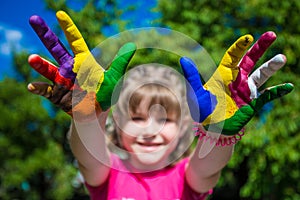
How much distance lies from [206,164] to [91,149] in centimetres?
39

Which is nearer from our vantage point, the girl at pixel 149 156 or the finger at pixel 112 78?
the finger at pixel 112 78

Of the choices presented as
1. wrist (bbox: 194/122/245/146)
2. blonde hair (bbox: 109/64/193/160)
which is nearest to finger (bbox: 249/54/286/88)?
wrist (bbox: 194/122/245/146)

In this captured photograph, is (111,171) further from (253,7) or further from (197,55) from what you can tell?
(253,7)

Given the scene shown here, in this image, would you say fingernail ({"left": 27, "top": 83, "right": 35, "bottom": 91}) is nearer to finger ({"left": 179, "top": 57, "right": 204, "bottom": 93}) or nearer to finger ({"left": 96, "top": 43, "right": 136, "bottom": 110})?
finger ({"left": 96, "top": 43, "right": 136, "bottom": 110})

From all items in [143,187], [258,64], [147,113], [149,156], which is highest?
[147,113]

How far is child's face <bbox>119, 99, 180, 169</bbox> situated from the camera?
150cm

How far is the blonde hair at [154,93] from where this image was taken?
1.54m

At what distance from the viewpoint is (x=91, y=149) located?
54.2 inches

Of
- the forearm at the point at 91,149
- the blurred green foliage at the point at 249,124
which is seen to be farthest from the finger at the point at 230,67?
the blurred green foliage at the point at 249,124

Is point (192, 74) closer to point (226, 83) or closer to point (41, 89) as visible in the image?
point (226, 83)

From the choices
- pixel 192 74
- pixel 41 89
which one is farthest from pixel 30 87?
pixel 192 74

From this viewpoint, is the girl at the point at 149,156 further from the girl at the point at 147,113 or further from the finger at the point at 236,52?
the finger at the point at 236,52

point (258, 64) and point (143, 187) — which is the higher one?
point (143, 187)

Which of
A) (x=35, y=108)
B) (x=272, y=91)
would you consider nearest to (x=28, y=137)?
(x=35, y=108)
